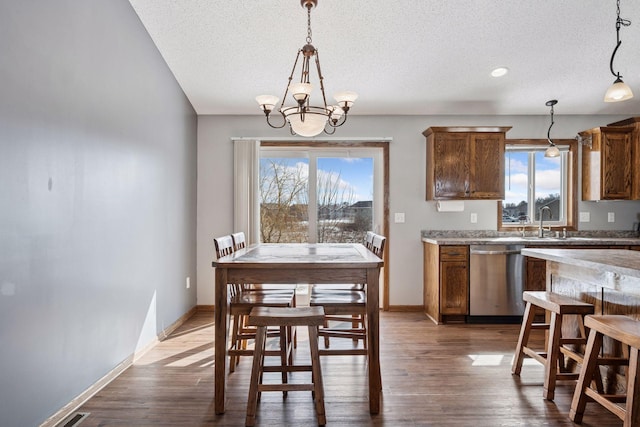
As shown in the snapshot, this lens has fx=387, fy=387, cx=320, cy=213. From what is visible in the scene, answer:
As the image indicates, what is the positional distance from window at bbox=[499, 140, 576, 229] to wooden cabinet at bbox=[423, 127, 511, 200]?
1.66 ft

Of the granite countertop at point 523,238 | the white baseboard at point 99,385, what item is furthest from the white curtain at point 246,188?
the granite countertop at point 523,238

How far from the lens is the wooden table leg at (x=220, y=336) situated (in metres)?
2.18

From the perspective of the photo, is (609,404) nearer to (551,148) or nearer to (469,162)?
(469,162)

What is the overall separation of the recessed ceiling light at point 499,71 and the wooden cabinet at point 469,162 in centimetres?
62

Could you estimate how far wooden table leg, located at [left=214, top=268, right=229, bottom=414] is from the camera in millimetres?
2178

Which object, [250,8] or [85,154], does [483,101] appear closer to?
[250,8]

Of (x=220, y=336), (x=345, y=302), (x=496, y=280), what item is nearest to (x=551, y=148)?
(x=496, y=280)

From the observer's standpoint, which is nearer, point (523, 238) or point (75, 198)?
point (75, 198)

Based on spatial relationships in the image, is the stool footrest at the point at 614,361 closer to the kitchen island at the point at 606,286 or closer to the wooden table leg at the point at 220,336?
Result: the kitchen island at the point at 606,286

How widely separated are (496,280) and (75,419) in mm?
3664

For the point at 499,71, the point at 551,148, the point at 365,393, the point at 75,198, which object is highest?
the point at 499,71

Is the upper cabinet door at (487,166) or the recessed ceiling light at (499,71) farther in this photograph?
the upper cabinet door at (487,166)

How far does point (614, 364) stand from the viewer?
82.4 inches

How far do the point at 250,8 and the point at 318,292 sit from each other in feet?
7.22
